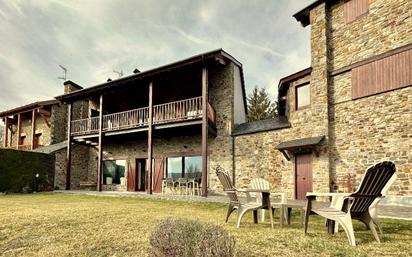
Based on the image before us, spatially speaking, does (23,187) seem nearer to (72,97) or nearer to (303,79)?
(72,97)

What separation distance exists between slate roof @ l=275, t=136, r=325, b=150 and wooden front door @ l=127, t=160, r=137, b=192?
853 centimetres

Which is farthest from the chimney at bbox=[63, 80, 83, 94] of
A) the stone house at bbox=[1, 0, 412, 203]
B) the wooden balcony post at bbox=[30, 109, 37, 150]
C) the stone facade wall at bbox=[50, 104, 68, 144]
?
the stone house at bbox=[1, 0, 412, 203]

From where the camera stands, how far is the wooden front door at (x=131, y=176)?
611 inches

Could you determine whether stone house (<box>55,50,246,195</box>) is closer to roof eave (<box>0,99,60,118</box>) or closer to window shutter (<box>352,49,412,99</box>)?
roof eave (<box>0,99,60,118</box>)

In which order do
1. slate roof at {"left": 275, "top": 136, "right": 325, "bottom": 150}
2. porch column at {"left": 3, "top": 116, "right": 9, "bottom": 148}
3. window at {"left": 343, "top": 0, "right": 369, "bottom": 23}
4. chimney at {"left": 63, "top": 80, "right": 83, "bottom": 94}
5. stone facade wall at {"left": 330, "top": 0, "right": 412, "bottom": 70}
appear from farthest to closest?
1. porch column at {"left": 3, "top": 116, "right": 9, "bottom": 148}
2. chimney at {"left": 63, "top": 80, "right": 83, "bottom": 94}
3. slate roof at {"left": 275, "top": 136, "right": 325, "bottom": 150}
4. window at {"left": 343, "top": 0, "right": 369, "bottom": 23}
5. stone facade wall at {"left": 330, "top": 0, "right": 412, "bottom": 70}

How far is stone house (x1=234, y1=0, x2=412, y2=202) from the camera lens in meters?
8.26

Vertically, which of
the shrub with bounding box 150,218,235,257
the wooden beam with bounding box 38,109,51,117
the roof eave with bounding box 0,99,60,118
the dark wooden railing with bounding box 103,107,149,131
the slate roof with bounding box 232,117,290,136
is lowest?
the shrub with bounding box 150,218,235,257

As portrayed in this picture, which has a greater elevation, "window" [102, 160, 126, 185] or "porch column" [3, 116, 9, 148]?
"porch column" [3, 116, 9, 148]

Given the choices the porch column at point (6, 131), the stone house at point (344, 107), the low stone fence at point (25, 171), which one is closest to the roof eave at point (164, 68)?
the stone house at point (344, 107)

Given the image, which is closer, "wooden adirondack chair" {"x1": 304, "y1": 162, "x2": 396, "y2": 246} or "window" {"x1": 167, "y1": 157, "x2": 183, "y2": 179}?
"wooden adirondack chair" {"x1": 304, "y1": 162, "x2": 396, "y2": 246}

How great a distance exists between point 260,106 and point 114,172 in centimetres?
1831

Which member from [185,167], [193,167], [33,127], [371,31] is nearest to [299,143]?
[371,31]

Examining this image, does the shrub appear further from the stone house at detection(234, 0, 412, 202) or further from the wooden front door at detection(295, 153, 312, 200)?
the wooden front door at detection(295, 153, 312, 200)

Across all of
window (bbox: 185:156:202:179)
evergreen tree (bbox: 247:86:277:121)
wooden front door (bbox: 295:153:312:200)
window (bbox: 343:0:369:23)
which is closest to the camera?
window (bbox: 343:0:369:23)
